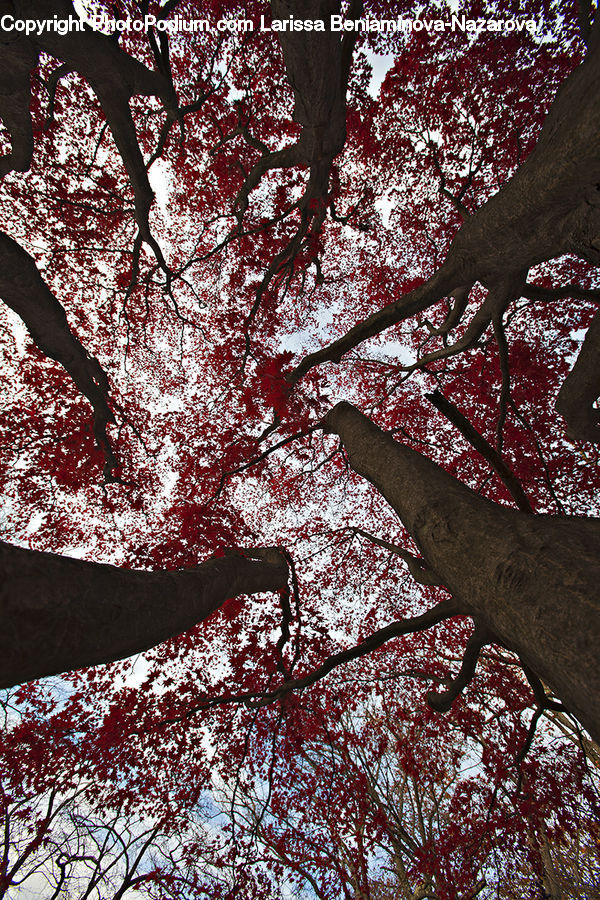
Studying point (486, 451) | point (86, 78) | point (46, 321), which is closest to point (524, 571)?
point (486, 451)

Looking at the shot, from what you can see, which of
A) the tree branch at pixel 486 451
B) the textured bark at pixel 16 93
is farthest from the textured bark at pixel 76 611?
the textured bark at pixel 16 93

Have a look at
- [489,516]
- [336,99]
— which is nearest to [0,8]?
[336,99]

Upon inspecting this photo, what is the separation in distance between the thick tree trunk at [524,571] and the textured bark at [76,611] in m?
1.98

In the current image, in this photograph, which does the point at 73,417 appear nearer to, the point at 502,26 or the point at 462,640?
the point at 502,26

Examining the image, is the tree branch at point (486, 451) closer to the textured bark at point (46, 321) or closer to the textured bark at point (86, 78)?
the textured bark at point (46, 321)

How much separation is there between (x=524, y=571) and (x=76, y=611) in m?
2.34

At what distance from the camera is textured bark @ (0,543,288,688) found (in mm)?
1408

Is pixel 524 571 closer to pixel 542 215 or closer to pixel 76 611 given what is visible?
pixel 76 611

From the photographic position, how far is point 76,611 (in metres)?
1.63

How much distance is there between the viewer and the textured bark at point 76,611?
4.62 ft

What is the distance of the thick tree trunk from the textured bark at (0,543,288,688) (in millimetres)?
1983

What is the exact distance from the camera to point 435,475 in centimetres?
310

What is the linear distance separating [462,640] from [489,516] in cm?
1083

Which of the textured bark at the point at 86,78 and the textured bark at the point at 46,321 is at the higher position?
the textured bark at the point at 86,78
